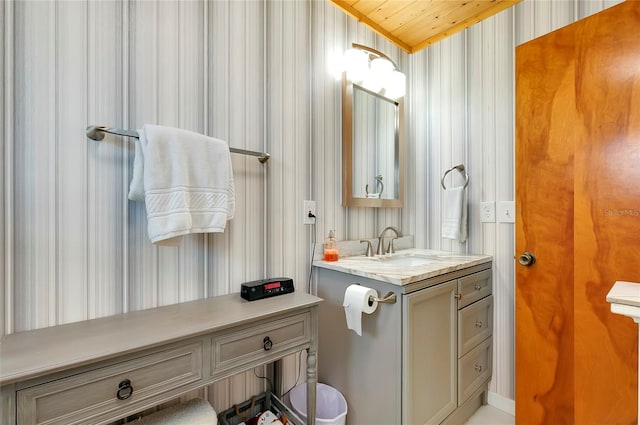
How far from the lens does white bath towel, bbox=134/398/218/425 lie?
3.30 feet

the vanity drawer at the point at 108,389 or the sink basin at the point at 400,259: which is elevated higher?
the sink basin at the point at 400,259

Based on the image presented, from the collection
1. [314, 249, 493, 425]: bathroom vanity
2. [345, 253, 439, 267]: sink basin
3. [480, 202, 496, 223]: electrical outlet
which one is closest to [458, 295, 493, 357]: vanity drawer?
[314, 249, 493, 425]: bathroom vanity

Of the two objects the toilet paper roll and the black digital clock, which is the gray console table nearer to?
the black digital clock

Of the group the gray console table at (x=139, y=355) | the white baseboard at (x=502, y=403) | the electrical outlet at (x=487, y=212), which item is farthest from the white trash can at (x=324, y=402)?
the electrical outlet at (x=487, y=212)

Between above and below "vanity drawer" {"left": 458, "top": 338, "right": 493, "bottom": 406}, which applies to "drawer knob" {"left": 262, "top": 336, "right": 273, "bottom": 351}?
above

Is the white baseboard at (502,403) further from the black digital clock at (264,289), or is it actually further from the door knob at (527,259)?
the black digital clock at (264,289)

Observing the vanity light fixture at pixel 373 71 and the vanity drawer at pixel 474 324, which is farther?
the vanity light fixture at pixel 373 71

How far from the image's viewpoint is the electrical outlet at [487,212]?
5.95 ft

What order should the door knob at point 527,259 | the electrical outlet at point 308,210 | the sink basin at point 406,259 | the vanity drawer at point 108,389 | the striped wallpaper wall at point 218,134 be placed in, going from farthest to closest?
the sink basin at point 406,259
the electrical outlet at point 308,210
the door knob at point 527,259
the striped wallpaper wall at point 218,134
the vanity drawer at point 108,389

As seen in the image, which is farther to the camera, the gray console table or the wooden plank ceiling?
the wooden plank ceiling

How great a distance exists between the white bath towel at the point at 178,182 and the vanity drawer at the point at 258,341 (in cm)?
40

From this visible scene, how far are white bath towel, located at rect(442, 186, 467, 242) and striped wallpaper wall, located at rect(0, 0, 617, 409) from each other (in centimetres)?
9

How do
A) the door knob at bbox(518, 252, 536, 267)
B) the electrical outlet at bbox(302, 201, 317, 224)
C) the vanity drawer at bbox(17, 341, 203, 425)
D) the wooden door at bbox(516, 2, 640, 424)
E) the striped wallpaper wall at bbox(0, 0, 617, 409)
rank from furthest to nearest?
the electrical outlet at bbox(302, 201, 317, 224)
the door knob at bbox(518, 252, 536, 267)
the wooden door at bbox(516, 2, 640, 424)
the striped wallpaper wall at bbox(0, 0, 617, 409)
the vanity drawer at bbox(17, 341, 203, 425)

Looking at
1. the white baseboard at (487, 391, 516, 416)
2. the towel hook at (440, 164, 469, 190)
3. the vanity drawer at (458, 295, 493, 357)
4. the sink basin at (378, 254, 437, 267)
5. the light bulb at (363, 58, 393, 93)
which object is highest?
the light bulb at (363, 58, 393, 93)
